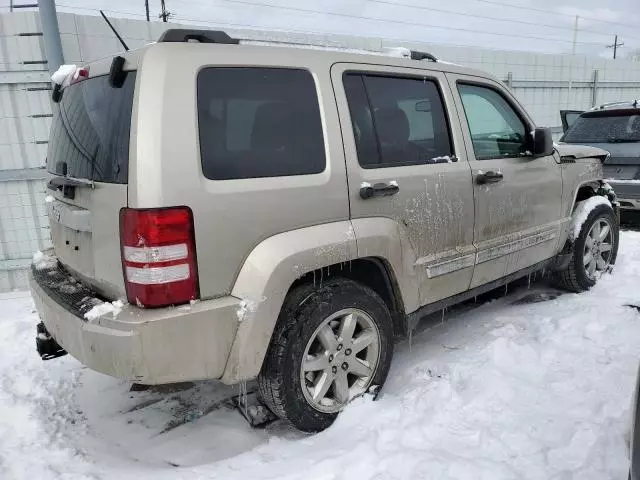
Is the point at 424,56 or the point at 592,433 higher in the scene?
the point at 424,56

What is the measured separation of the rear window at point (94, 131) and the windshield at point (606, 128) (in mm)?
6977

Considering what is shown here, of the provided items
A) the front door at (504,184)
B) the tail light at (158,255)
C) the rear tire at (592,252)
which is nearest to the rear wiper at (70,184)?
the tail light at (158,255)

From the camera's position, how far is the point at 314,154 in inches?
102

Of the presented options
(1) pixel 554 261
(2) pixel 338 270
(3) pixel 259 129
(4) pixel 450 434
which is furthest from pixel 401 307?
(1) pixel 554 261

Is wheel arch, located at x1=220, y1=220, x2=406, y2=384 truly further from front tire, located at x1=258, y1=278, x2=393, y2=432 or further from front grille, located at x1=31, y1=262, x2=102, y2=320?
front grille, located at x1=31, y1=262, x2=102, y2=320

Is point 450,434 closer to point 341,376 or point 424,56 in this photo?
point 341,376

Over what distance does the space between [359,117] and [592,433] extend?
200cm

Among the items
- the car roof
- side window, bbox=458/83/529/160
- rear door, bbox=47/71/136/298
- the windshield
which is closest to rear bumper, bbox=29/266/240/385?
rear door, bbox=47/71/136/298

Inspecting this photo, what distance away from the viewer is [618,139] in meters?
7.09

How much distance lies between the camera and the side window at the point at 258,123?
228cm

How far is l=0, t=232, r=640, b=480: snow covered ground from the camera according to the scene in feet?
7.82

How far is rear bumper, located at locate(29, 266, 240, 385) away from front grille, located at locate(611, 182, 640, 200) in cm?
635

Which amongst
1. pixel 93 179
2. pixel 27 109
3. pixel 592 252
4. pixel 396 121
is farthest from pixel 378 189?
pixel 27 109

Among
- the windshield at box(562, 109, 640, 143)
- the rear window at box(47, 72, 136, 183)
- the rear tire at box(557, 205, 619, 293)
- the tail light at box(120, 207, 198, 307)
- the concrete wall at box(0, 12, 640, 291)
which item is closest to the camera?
the tail light at box(120, 207, 198, 307)
